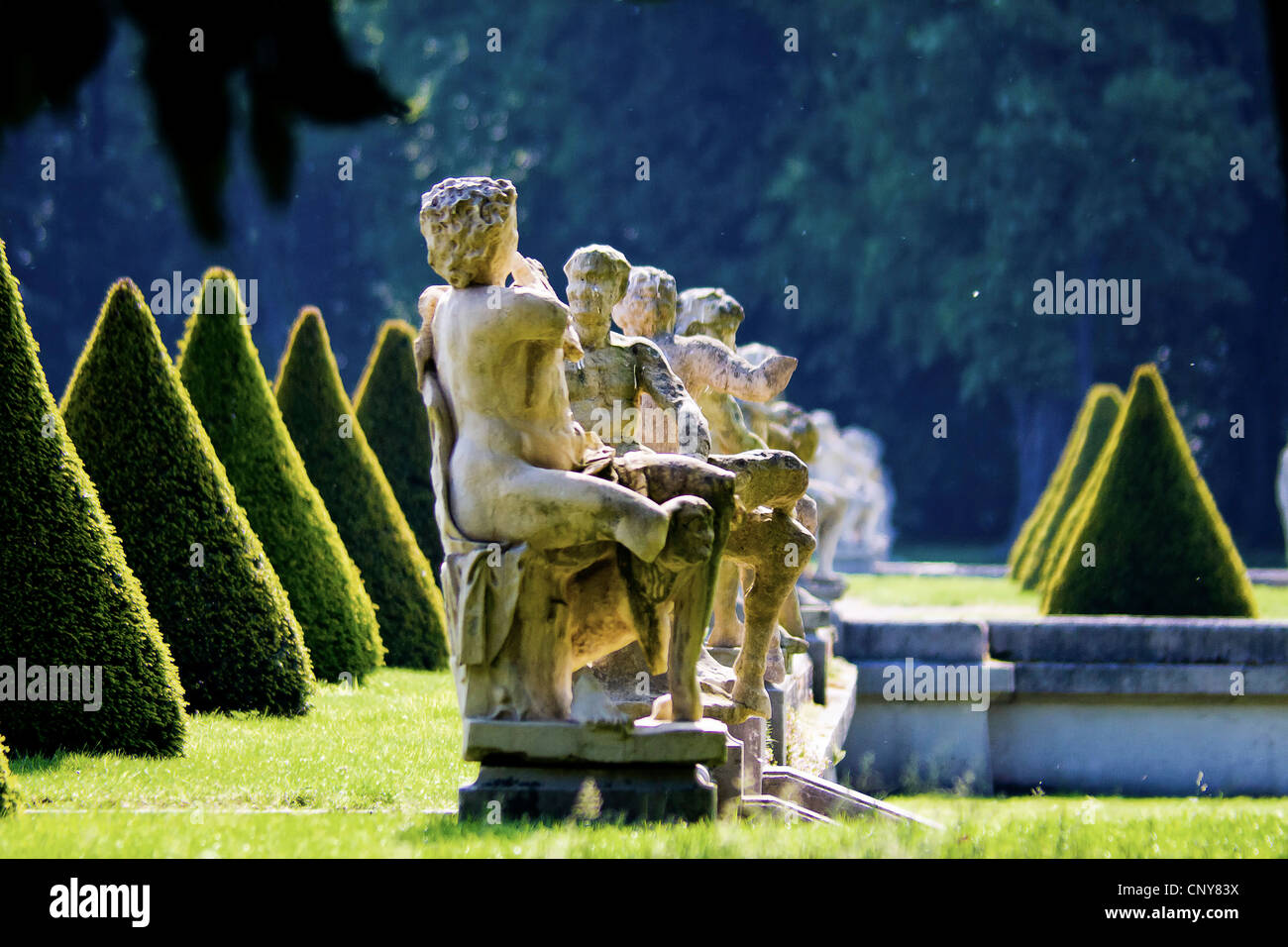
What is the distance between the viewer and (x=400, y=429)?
1222 centimetres

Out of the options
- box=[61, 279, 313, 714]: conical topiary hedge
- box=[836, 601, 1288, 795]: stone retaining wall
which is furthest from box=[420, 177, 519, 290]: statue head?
box=[836, 601, 1288, 795]: stone retaining wall

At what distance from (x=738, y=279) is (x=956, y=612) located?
69.8 ft

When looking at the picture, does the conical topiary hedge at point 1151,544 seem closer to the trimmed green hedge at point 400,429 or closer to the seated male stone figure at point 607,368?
the trimmed green hedge at point 400,429

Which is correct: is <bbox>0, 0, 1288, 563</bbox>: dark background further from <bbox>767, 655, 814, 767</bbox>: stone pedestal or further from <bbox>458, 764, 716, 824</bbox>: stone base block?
<bbox>458, 764, 716, 824</bbox>: stone base block

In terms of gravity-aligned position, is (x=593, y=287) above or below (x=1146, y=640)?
above

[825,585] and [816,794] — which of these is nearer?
[816,794]

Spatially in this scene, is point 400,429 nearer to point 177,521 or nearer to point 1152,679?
point 177,521

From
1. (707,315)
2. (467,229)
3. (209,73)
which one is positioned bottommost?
(209,73)

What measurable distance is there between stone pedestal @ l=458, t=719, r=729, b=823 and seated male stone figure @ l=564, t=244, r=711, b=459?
140 centimetres

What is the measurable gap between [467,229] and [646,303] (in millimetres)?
2168

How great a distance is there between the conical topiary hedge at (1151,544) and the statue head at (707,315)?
5383mm

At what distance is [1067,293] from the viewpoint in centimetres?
3188

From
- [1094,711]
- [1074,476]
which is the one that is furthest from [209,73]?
[1074,476]
